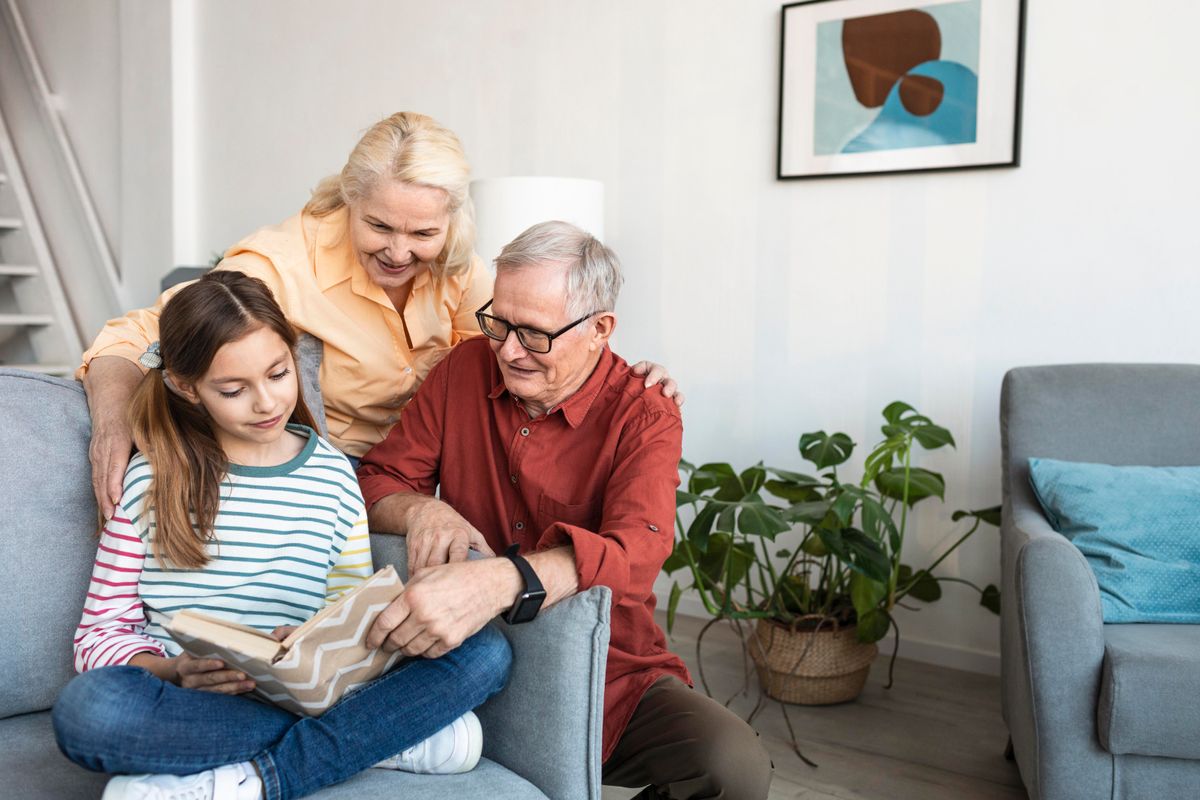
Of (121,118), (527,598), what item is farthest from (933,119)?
(121,118)

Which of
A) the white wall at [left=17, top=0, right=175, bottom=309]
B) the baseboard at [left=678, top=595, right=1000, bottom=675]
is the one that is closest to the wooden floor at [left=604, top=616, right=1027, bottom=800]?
the baseboard at [left=678, top=595, right=1000, bottom=675]

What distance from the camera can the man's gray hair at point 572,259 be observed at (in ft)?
5.35

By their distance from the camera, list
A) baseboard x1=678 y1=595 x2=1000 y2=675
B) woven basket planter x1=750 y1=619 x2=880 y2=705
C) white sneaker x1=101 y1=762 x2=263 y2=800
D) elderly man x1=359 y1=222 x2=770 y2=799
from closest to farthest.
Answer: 1. white sneaker x1=101 y1=762 x2=263 y2=800
2. elderly man x1=359 y1=222 x2=770 y2=799
3. woven basket planter x1=750 y1=619 x2=880 y2=705
4. baseboard x1=678 y1=595 x2=1000 y2=675

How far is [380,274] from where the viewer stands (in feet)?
6.30

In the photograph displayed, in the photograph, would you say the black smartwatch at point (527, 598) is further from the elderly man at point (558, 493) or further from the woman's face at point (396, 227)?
the woman's face at point (396, 227)

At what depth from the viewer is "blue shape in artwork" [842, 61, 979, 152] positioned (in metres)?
2.87

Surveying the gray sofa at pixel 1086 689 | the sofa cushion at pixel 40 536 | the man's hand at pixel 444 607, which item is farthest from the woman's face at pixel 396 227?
the gray sofa at pixel 1086 689

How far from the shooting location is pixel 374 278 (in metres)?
1.93

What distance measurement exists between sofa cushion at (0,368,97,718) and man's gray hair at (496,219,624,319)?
2.29 ft

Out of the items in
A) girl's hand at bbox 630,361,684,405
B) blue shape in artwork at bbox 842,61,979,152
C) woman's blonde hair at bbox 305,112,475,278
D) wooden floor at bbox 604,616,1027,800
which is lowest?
wooden floor at bbox 604,616,1027,800

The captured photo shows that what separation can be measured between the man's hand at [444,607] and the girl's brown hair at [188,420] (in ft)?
1.10

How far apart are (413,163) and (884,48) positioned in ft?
5.64

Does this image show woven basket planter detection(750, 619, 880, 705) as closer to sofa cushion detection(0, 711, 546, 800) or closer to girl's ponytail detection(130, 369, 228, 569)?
sofa cushion detection(0, 711, 546, 800)

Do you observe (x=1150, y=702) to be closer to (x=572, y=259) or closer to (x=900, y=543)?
(x=900, y=543)
